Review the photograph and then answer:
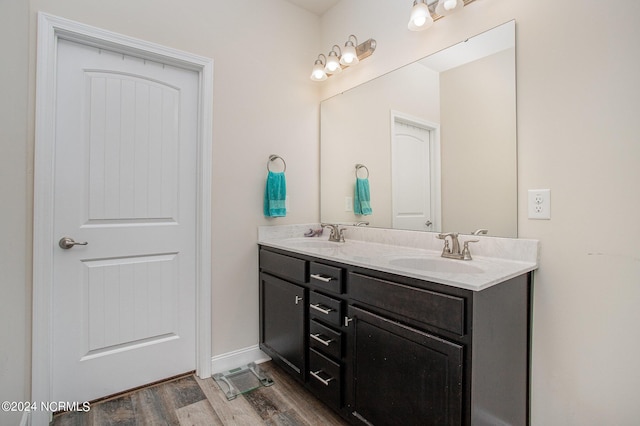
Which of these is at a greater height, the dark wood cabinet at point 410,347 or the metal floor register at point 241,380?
the dark wood cabinet at point 410,347

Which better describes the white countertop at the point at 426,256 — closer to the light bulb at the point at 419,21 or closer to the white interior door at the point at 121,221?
the white interior door at the point at 121,221

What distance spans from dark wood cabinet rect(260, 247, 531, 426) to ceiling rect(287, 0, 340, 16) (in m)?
1.93

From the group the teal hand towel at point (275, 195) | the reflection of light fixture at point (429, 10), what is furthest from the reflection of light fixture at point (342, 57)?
the teal hand towel at point (275, 195)

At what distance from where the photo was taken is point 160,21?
1858 millimetres

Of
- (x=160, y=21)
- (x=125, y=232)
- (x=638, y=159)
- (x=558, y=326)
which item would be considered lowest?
(x=558, y=326)

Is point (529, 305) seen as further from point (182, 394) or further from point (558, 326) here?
point (182, 394)

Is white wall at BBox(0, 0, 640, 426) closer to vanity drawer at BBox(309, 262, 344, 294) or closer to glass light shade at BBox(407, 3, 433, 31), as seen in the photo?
glass light shade at BBox(407, 3, 433, 31)

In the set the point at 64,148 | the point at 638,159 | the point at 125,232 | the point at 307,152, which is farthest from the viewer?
the point at 307,152

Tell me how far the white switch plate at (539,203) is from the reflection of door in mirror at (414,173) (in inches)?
18.8

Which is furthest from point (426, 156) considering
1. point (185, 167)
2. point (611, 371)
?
point (185, 167)

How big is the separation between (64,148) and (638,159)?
2542 mm

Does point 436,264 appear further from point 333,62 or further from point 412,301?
point 333,62

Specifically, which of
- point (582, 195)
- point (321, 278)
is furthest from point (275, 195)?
point (582, 195)

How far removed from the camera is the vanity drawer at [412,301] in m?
1.08
